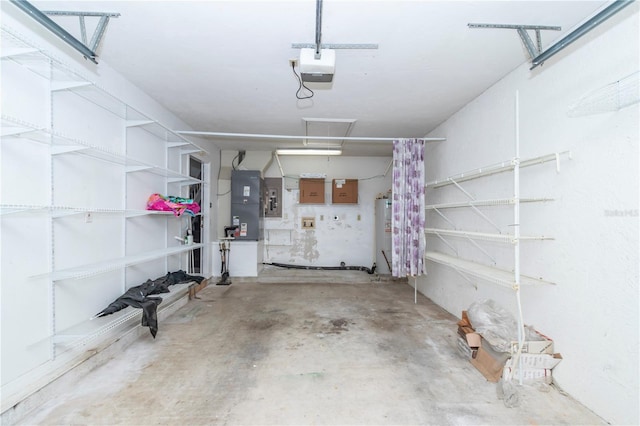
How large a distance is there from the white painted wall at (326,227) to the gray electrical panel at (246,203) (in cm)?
66

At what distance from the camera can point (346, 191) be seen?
5.71 metres

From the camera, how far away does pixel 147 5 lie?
1688 mm

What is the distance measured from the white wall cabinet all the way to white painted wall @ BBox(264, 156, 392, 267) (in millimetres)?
3197

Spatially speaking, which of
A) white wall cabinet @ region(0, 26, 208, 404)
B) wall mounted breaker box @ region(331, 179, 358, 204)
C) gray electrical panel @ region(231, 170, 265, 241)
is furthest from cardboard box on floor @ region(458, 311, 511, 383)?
gray electrical panel @ region(231, 170, 265, 241)

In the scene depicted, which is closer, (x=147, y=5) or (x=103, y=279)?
(x=147, y=5)

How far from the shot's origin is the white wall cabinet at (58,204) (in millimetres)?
1613

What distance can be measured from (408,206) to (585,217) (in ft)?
6.47

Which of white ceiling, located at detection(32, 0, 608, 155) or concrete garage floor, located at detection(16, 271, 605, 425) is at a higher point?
white ceiling, located at detection(32, 0, 608, 155)

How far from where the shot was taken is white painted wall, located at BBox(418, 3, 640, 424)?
1.51 m

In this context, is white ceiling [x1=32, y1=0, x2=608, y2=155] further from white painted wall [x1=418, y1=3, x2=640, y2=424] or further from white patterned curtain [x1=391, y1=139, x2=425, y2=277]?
white patterned curtain [x1=391, y1=139, x2=425, y2=277]

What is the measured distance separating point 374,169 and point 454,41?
3.91 m

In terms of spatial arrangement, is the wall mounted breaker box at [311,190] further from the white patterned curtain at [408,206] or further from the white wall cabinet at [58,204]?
the white wall cabinet at [58,204]

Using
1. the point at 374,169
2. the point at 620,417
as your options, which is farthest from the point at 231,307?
the point at 374,169

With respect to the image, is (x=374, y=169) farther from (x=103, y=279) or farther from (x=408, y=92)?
(x=103, y=279)
